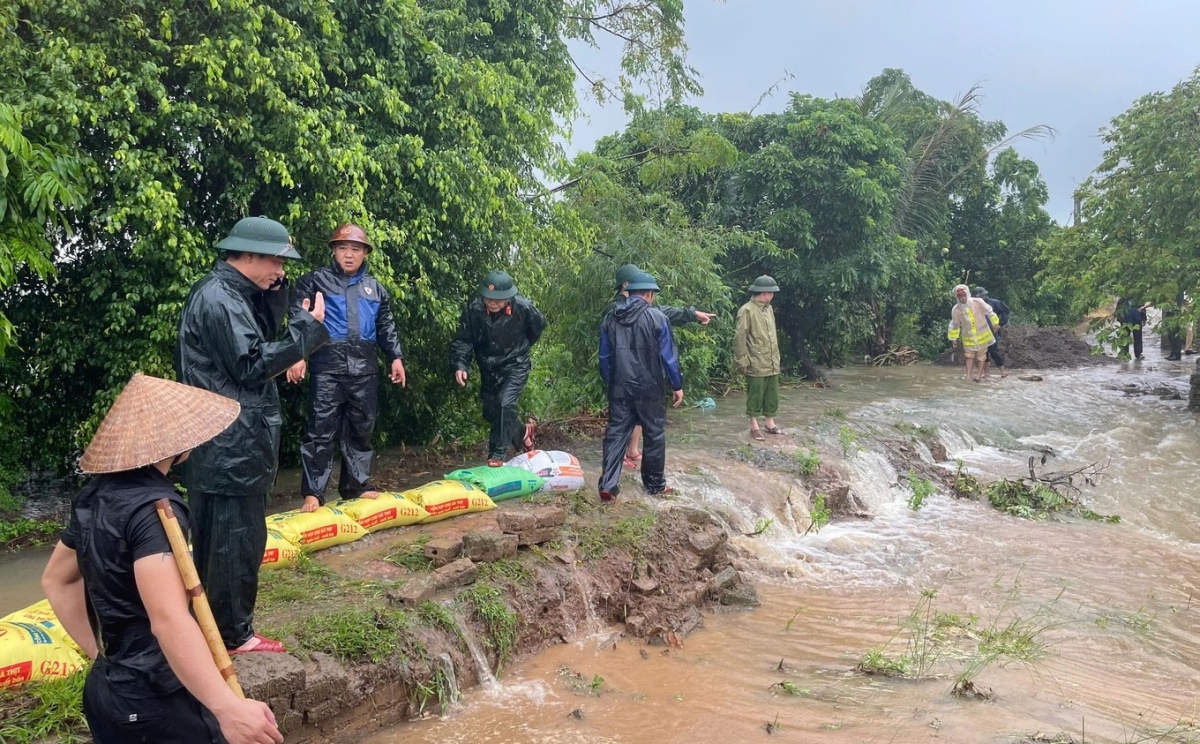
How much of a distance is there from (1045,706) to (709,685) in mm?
1723

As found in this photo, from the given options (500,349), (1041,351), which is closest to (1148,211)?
(1041,351)

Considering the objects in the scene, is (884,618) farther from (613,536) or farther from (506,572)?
(506,572)

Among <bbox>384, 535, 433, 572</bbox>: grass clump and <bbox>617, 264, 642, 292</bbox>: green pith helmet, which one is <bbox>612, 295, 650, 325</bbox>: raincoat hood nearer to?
<bbox>617, 264, 642, 292</bbox>: green pith helmet

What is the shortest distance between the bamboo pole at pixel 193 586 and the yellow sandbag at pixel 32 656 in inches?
75.8

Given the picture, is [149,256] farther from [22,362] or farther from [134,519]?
[134,519]

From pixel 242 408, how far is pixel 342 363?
2.11 meters

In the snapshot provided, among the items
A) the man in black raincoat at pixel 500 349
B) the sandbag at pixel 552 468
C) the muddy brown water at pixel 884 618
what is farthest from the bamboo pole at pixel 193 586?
the man in black raincoat at pixel 500 349

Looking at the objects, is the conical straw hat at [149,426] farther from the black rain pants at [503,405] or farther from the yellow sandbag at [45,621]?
the black rain pants at [503,405]

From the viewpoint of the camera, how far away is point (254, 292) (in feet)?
12.6

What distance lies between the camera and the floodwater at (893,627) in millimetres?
4219

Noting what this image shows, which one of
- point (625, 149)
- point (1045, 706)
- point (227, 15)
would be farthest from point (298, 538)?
point (625, 149)

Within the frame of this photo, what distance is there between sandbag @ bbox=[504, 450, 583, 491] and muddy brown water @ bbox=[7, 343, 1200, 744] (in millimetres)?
537

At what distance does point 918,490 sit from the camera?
9.35m

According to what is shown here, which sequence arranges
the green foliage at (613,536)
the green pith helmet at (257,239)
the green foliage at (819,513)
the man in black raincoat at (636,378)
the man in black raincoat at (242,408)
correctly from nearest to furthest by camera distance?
1. the man in black raincoat at (242,408)
2. the green pith helmet at (257,239)
3. the green foliage at (613,536)
4. the man in black raincoat at (636,378)
5. the green foliage at (819,513)
